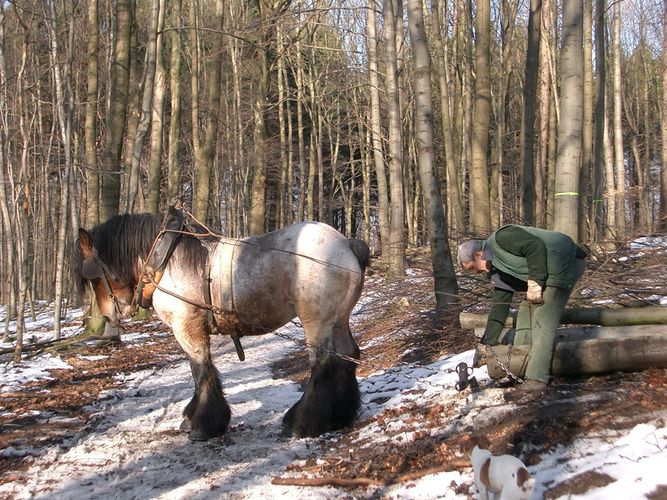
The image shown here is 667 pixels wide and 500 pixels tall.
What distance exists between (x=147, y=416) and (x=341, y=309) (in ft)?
7.90

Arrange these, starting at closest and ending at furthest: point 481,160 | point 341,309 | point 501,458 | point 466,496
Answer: point 501,458 → point 466,496 → point 341,309 → point 481,160

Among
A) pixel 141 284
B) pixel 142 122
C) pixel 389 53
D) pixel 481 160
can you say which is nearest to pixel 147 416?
pixel 141 284

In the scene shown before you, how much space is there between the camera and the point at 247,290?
557 cm

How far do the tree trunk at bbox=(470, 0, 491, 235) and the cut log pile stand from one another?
5842 millimetres

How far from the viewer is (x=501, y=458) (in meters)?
2.99

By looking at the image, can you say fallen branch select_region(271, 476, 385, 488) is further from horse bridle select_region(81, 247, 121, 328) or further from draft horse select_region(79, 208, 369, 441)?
horse bridle select_region(81, 247, 121, 328)

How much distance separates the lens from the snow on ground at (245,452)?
3.55m

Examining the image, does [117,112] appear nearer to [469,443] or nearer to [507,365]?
[507,365]

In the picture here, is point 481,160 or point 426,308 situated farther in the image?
point 481,160

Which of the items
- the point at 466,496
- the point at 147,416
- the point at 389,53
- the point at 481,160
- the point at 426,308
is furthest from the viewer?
the point at 389,53

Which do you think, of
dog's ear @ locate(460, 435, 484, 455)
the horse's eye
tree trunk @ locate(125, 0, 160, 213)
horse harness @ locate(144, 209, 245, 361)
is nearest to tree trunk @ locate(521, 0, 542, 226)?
tree trunk @ locate(125, 0, 160, 213)

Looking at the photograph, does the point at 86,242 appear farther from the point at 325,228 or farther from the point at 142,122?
the point at 142,122

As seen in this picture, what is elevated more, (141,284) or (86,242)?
(86,242)

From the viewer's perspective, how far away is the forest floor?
4016mm
